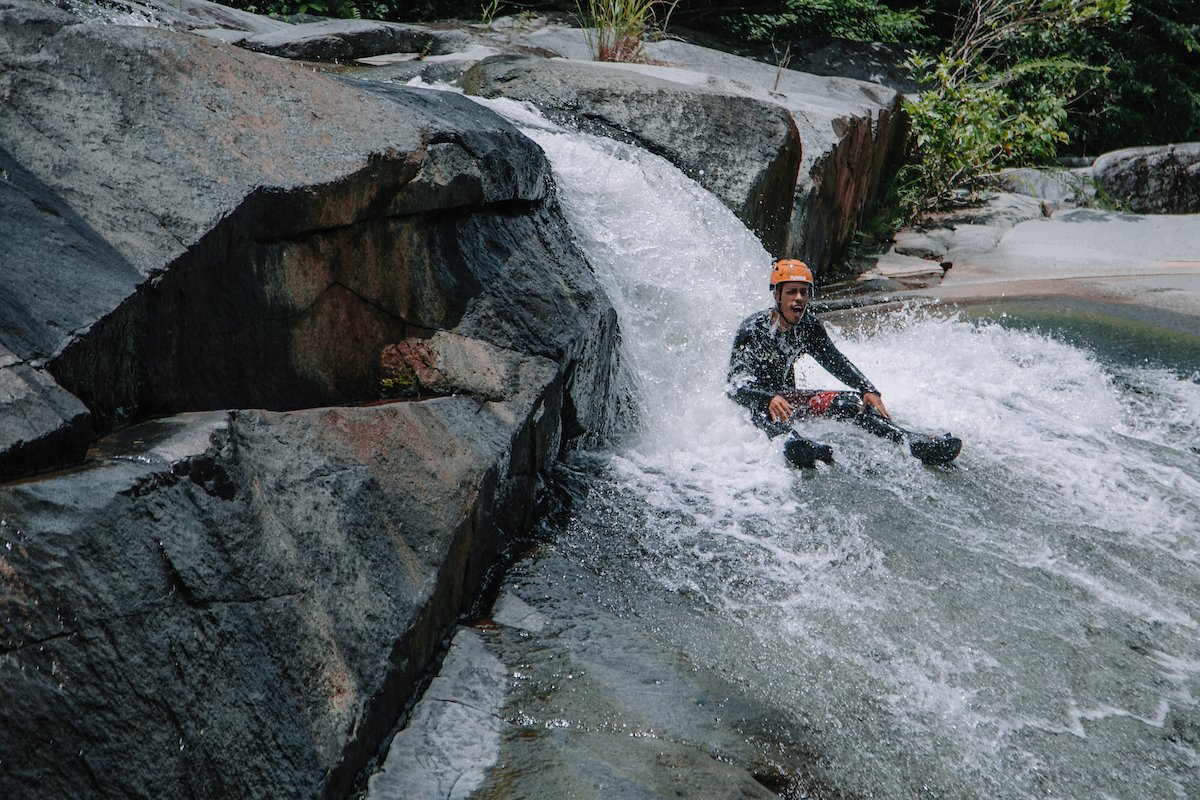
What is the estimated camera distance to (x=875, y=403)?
4867mm

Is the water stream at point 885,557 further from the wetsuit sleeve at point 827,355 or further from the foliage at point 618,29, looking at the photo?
the foliage at point 618,29

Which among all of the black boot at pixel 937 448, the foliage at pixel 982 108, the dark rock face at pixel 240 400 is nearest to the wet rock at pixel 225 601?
the dark rock face at pixel 240 400

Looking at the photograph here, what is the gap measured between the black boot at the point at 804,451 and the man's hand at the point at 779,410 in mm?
231

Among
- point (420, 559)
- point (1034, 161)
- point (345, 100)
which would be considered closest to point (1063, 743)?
point (420, 559)

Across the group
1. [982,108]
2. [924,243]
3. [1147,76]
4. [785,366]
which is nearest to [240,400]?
[785,366]

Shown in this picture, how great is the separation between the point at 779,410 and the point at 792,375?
574 mm

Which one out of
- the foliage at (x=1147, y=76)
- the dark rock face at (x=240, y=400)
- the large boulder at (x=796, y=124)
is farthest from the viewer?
the foliage at (x=1147, y=76)

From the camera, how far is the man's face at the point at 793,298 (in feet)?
15.8

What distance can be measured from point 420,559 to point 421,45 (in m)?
6.62

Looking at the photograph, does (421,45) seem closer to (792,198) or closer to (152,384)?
(792,198)

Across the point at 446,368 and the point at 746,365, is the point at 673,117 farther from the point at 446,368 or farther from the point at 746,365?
Answer: the point at 446,368

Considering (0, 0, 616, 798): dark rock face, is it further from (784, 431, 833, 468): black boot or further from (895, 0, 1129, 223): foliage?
Result: (895, 0, 1129, 223): foliage

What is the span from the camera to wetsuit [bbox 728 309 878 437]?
194 inches

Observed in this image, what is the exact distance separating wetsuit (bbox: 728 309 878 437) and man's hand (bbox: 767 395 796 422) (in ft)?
0.39
